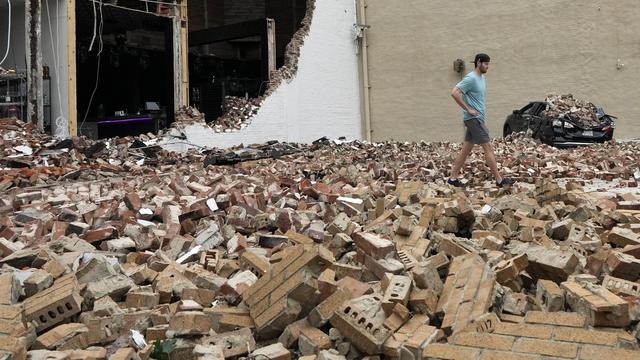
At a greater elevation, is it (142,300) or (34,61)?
(34,61)

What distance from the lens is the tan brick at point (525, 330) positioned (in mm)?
2428

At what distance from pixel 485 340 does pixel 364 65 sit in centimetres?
1908

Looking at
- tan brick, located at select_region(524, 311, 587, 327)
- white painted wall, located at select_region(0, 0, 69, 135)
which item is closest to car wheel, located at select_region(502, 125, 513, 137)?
white painted wall, located at select_region(0, 0, 69, 135)

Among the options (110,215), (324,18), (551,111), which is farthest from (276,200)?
(324,18)

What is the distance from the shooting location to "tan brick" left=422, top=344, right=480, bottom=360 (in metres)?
2.32

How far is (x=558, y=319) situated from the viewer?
2.54 meters

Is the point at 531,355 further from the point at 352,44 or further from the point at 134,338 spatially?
the point at 352,44

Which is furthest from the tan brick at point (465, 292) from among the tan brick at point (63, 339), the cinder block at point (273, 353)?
the tan brick at point (63, 339)

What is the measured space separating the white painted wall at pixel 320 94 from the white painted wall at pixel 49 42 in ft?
13.3

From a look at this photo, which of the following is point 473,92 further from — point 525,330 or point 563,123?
point 563,123

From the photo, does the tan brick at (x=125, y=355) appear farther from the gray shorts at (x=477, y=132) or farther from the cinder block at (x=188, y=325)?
the gray shorts at (x=477, y=132)

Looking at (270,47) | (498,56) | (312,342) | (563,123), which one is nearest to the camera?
(312,342)

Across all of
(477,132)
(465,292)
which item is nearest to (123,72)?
(477,132)

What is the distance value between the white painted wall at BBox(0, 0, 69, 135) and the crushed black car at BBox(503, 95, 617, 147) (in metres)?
10.9
